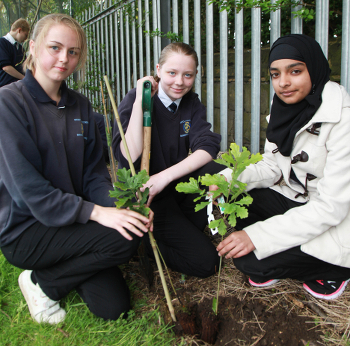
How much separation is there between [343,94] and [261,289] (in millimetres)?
1191

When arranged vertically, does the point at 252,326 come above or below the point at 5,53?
below

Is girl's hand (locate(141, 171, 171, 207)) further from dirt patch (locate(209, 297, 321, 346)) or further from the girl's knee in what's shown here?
dirt patch (locate(209, 297, 321, 346))

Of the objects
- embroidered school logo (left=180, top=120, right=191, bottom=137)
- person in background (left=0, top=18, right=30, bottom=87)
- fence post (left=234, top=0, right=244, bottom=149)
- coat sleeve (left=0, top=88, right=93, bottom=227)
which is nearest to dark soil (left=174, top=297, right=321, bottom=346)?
coat sleeve (left=0, top=88, right=93, bottom=227)

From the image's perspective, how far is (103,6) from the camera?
5758mm

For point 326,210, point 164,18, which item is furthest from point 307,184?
point 164,18

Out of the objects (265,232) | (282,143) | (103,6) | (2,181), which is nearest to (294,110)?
(282,143)

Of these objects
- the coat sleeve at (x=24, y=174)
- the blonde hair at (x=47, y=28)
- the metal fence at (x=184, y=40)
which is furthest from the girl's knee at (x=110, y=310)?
the metal fence at (x=184, y=40)

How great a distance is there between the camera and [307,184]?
1.83m

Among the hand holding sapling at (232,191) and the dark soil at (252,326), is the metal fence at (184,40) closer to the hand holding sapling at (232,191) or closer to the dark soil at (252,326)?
the hand holding sapling at (232,191)

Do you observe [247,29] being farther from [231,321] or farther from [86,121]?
[231,321]

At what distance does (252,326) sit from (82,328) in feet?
2.87

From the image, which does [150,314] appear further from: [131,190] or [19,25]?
[19,25]

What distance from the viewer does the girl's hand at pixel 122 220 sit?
60.0 inches

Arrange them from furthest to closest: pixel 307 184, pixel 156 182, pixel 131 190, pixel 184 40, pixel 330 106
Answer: pixel 184 40 → pixel 156 182 → pixel 307 184 → pixel 330 106 → pixel 131 190
